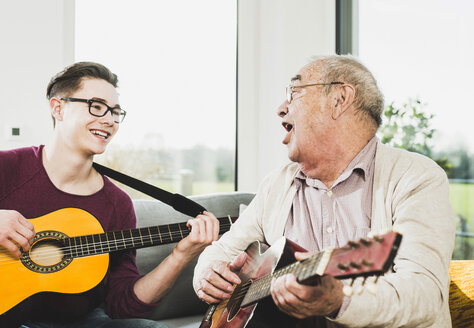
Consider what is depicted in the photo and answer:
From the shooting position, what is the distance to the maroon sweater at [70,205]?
1.59 metres

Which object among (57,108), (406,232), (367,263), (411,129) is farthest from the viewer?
(411,129)

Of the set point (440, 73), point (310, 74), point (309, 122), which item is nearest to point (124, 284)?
point (309, 122)

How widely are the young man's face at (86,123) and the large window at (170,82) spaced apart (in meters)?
1.00

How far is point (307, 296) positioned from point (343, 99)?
0.79 m

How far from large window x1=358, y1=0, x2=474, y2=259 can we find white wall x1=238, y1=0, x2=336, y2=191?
0.45m

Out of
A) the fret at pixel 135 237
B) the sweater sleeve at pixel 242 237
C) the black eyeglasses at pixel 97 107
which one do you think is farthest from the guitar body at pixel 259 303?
the black eyeglasses at pixel 97 107

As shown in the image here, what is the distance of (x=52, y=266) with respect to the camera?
1561 mm

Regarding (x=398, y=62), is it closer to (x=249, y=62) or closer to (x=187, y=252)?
(x=249, y=62)

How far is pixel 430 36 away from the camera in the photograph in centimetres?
284

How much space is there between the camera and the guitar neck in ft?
5.25

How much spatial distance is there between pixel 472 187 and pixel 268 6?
1.85 m

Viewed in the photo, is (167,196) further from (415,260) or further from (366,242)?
(366,242)

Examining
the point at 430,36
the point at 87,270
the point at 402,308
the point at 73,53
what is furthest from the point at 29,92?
the point at 430,36

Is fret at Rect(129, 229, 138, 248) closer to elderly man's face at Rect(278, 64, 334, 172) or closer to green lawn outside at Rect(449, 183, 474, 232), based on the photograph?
elderly man's face at Rect(278, 64, 334, 172)
